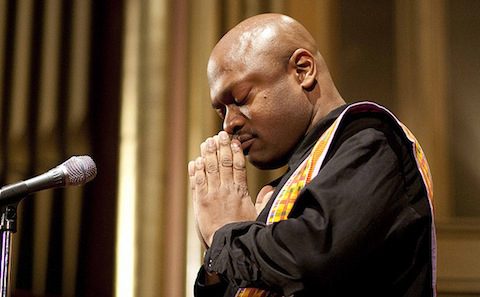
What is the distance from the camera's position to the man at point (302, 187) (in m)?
A: 1.24

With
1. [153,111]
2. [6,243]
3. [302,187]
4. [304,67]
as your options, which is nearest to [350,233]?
[302,187]

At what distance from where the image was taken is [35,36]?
274 centimetres

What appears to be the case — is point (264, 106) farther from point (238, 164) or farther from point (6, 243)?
point (6, 243)

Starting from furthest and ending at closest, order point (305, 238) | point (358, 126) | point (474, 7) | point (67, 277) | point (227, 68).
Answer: point (474, 7), point (67, 277), point (227, 68), point (358, 126), point (305, 238)

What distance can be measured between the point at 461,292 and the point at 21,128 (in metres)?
1.46

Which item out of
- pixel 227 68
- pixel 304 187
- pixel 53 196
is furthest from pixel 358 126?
pixel 53 196

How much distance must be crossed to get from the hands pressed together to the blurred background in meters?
1.09

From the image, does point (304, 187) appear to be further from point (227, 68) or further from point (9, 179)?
point (9, 179)

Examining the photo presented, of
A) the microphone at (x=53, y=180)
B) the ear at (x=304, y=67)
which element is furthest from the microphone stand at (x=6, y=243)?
the ear at (x=304, y=67)

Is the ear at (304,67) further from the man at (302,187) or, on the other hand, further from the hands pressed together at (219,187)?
the hands pressed together at (219,187)

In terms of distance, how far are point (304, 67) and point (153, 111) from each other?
3.79 ft

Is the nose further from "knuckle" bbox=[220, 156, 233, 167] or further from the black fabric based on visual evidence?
the black fabric

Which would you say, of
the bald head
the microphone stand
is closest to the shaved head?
the bald head

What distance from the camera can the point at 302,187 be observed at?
4.47 ft
